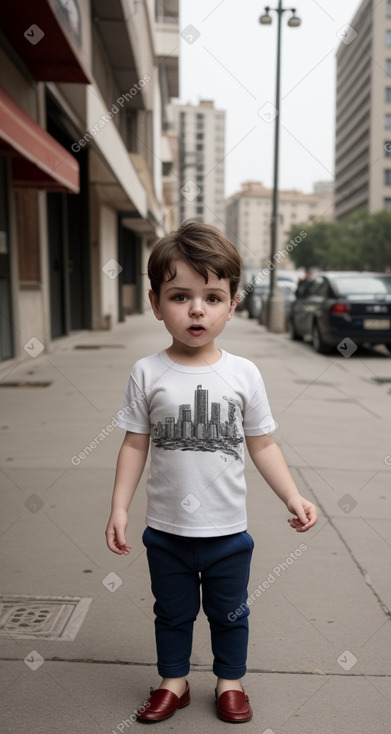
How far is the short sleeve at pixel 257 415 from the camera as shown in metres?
2.12

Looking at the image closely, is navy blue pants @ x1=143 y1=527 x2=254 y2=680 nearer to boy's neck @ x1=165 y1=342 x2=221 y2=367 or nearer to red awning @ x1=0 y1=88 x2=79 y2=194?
boy's neck @ x1=165 y1=342 x2=221 y2=367

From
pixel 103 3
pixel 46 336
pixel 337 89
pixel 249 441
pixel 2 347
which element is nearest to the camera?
pixel 249 441

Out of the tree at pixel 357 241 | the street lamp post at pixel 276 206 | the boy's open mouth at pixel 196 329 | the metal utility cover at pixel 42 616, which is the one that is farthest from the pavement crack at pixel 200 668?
the tree at pixel 357 241

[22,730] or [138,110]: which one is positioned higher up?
[138,110]

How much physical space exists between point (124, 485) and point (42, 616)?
90cm

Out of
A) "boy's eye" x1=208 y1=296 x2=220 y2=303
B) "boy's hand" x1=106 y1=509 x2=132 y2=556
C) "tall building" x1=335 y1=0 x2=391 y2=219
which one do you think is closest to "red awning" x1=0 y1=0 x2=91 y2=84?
"boy's eye" x1=208 y1=296 x2=220 y2=303

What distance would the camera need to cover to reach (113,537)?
2.09m

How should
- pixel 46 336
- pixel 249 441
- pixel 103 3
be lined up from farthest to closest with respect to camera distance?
pixel 103 3
pixel 46 336
pixel 249 441

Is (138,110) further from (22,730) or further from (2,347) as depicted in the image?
(22,730)

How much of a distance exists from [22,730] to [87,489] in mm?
2318

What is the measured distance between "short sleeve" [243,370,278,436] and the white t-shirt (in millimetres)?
16

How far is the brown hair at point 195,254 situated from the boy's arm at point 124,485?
1.50ft

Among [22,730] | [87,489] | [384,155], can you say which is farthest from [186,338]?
[384,155]

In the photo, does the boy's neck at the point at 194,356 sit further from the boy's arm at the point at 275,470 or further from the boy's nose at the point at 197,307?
the boy's arm at the point at 275,470
